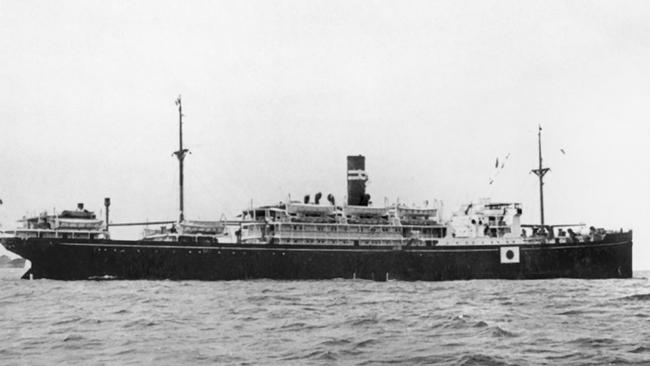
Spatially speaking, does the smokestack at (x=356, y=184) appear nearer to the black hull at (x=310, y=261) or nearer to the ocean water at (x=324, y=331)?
the black hull at (x=310, y=261)

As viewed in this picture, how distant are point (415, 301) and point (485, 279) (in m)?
24.7

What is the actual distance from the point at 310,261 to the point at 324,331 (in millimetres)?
29423

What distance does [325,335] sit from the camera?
1563 cm

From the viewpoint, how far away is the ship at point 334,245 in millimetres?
41750

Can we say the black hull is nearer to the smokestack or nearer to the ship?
the ship

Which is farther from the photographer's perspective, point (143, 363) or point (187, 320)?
point (187, 320)

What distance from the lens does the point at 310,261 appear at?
45719 millimetres

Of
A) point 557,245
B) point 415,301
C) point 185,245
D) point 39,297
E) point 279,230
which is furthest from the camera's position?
point 557,245

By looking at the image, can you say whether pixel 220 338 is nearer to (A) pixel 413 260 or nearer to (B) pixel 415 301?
(B) pixel 415 301

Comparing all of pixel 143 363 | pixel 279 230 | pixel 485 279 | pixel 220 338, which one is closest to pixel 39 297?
pixel 220 338

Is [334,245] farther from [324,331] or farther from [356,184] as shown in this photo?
[324,331]

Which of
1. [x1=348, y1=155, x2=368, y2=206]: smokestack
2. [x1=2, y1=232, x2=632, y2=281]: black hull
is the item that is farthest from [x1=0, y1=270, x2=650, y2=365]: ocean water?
[x1=348, y1=155, x2=368, y2=206]: smokestack

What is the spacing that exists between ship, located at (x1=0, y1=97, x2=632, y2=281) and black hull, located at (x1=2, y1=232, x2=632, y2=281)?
6cm

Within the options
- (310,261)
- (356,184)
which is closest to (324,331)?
(310,261)
